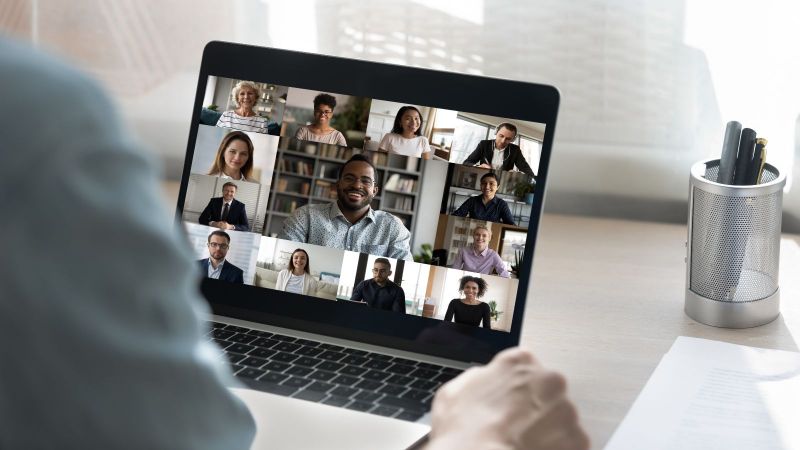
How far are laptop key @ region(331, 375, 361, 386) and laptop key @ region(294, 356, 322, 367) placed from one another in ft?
0.11

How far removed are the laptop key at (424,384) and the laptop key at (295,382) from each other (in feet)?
0.26

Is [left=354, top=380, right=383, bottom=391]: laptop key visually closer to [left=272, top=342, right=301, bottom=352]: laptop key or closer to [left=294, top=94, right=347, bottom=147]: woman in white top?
[left=272, top=342, right=301, bottom=352]: laptop key

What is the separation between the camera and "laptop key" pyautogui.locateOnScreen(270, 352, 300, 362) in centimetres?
76

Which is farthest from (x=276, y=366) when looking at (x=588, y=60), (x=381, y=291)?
(x=588, y=60)

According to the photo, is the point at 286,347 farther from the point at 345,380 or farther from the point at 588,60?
the point at 588,60

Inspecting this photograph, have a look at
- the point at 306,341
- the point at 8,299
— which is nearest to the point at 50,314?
the point at 8,299

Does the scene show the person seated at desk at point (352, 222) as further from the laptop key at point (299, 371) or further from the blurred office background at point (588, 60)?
the blurred office background at point (588, 60)

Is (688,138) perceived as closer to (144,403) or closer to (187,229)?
(187,229)

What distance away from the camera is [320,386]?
2.34 feet

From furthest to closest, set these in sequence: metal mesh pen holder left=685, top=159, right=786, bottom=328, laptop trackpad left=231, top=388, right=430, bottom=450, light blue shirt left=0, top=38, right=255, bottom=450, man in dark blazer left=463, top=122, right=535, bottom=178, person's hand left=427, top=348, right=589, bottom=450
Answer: metal mesh pen holder left=685, top=159, right=786, bottom=328 → man in dark blazer left=463, top=122, right=535, bottom=178 → laptop trackpad left=231, top=388, right=430, bottom=450 → person's hand left=427, top=348, right=589, bottom=450 → light blue shirt left=0, top=38, right=255, bottom=450

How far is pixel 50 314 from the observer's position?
10.3 inches

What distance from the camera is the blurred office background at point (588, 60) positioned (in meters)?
1.42

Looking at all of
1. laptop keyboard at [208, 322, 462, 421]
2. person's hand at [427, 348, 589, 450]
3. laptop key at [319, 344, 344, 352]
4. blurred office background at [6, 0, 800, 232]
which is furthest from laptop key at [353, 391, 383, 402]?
blurred office background at [6, 0, 800, 232]

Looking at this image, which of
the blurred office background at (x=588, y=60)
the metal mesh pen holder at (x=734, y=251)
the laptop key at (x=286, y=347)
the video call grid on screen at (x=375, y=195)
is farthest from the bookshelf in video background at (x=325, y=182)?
the blurred office background at (x=588, y=60)
